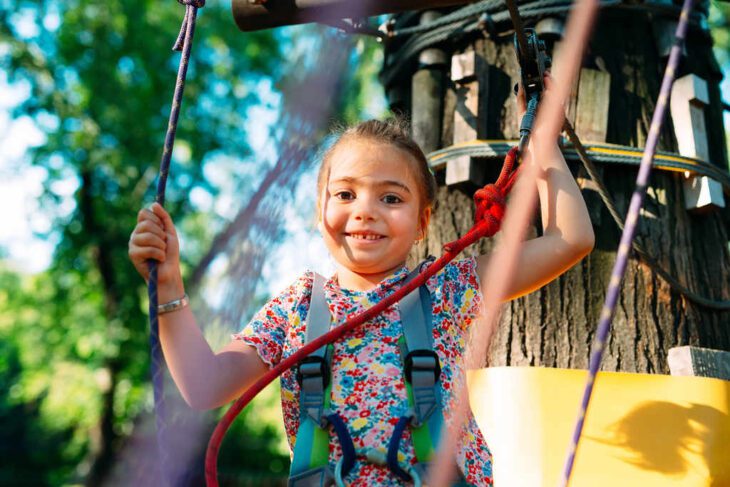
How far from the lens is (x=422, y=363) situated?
153cm

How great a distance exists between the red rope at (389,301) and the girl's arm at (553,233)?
0.09m

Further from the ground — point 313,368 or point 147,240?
point 147,240

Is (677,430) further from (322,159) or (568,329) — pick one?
(322,159)

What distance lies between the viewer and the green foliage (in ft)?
33.6

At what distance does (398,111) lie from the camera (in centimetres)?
268

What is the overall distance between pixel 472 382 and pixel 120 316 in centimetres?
936

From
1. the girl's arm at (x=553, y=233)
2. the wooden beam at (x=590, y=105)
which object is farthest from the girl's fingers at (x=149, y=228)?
the wooden beam at (x=590, y=105)

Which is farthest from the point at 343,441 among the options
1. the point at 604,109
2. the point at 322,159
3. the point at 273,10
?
the point at 604,109

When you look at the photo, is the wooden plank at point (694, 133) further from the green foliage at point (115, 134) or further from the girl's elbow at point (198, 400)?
the green foliage at point (115, 134)

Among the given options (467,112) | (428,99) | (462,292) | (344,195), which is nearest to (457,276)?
(462,292)

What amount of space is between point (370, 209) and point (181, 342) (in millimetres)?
514

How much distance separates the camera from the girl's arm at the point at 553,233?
1.70 m

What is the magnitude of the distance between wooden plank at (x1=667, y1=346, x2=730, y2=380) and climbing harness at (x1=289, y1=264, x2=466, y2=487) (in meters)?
0.77

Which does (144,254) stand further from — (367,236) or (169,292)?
(367,236)
